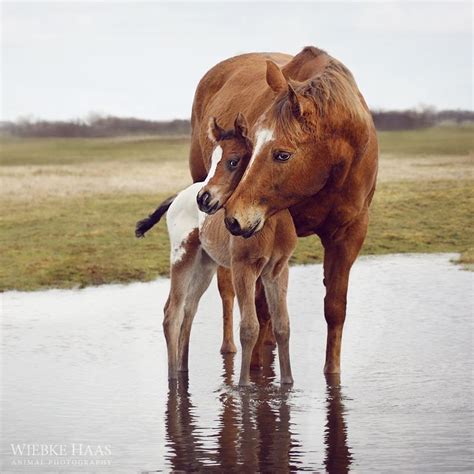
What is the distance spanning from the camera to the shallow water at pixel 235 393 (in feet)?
21.4

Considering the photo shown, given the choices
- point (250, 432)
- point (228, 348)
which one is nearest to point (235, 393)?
point (250, 432)

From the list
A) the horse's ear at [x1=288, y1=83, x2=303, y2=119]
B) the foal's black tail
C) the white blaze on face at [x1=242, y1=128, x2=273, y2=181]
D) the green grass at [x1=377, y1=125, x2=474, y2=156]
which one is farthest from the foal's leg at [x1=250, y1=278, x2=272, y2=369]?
the green grass at [x1=377, y1=125, x2=474, y2=156]

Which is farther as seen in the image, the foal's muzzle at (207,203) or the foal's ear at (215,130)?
the foal's ear at (215,130)

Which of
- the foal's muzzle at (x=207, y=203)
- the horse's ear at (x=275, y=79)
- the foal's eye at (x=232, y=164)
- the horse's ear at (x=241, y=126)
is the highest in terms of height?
the horse's ear at (x=275, y=79)

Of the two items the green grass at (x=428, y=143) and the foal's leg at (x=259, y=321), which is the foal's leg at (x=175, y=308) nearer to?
the foal's leg at (x=259, y=321)

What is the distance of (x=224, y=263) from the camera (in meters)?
8.25

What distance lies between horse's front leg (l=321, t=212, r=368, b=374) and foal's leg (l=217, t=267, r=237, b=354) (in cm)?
106

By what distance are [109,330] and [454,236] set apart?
8507 millimetres

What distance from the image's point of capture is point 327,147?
783 cm

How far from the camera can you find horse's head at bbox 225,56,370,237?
759 cm

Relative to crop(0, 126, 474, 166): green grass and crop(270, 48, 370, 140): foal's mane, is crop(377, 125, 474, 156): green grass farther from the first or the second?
crop(270, 48, 370, 140): foal's mane

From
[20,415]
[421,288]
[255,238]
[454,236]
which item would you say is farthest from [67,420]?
[454,236]

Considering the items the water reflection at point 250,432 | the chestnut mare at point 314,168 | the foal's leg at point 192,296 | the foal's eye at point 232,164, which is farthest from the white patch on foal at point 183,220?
the water reflection at point 250,432

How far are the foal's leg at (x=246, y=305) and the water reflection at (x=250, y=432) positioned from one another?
0.21 metres
